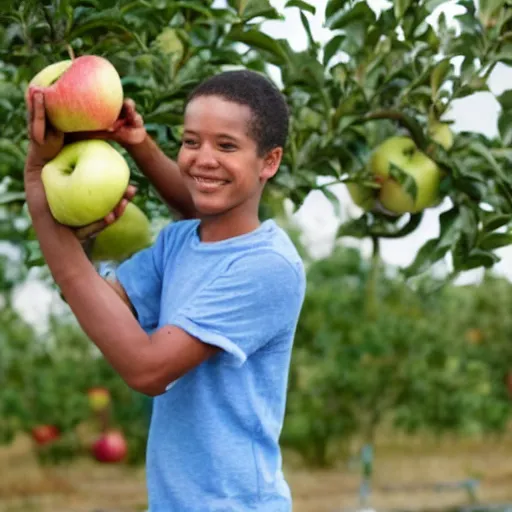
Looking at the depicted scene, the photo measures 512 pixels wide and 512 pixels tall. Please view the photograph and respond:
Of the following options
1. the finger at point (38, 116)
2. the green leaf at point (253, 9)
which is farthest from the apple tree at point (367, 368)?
the finger at point (38, 116)

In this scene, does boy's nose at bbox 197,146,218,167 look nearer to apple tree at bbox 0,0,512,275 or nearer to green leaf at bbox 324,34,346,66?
apple tree at bbox 0,0,512,275

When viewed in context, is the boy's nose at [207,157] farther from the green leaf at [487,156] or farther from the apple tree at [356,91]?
the green leaf at [487,156]

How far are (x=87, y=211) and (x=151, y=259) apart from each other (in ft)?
0.55

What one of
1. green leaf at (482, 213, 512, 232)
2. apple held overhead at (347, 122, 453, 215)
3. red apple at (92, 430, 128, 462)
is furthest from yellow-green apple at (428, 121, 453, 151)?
red apple at (92, 430, 128, 462)

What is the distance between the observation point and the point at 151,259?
1.24 m

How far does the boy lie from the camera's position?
1.09 meters

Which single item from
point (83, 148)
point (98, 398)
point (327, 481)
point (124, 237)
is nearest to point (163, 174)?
point (124, 237)

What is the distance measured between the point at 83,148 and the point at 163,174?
21 cm

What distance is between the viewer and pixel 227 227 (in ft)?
3.85

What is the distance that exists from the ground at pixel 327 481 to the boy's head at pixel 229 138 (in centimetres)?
355

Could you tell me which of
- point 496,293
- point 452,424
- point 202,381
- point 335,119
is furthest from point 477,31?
point 496,293

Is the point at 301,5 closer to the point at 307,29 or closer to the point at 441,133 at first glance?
the point at 307,29

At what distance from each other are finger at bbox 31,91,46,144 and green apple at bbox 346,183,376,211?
1.81 ft

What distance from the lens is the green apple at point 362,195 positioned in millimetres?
1511
